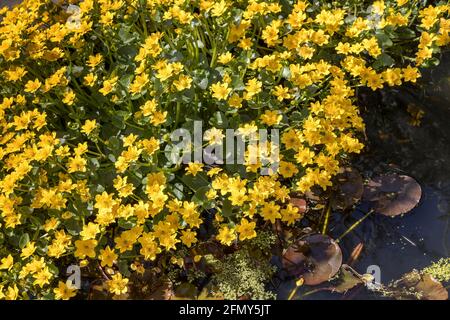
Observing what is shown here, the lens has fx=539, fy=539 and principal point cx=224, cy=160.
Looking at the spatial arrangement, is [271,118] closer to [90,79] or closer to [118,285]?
[90,79]

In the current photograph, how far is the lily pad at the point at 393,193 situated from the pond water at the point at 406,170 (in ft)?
0.21

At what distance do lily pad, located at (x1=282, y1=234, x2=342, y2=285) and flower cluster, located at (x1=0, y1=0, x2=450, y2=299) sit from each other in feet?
0.79

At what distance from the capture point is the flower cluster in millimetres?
2666

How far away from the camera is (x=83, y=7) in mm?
3072

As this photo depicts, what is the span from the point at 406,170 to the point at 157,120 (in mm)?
1567

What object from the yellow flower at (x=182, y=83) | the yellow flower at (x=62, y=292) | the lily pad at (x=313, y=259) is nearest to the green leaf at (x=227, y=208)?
the lily pad at (x=313, y=259)

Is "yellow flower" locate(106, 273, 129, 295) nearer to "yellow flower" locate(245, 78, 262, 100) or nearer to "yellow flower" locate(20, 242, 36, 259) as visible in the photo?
"yellow flower" locate(20, 242, 36, 259)

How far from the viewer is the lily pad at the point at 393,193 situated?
10.0ft

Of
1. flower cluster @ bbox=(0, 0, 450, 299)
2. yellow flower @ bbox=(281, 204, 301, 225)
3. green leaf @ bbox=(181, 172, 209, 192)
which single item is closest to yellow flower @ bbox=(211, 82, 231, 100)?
flower cluster @ bbox=(0, 0, 450, 299)

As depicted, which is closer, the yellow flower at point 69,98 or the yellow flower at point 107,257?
the yellow flower at point 107,257

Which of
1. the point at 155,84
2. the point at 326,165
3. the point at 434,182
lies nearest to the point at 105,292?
the point at 155,84

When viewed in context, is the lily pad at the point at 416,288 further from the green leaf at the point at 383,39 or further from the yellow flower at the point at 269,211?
the green leaf at the point at 383,39
